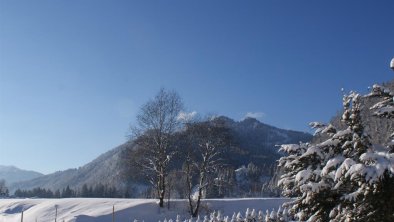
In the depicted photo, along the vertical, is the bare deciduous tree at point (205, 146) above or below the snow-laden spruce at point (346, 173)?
above

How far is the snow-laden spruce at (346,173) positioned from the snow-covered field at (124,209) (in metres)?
23.0

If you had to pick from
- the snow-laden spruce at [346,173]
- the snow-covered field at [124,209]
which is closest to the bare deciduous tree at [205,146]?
the snow-covered field at [124,209]

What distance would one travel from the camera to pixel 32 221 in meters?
38.7

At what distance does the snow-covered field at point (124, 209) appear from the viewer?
34.8m

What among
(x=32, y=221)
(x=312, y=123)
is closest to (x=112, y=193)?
(x=32, y=221)

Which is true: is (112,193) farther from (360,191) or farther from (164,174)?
(360,191)

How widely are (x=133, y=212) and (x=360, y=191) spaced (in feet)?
89.7

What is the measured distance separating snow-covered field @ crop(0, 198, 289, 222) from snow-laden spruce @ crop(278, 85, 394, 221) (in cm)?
2299

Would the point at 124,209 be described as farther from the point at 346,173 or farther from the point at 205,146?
the point at 346,173

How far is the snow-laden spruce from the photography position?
9047 mm

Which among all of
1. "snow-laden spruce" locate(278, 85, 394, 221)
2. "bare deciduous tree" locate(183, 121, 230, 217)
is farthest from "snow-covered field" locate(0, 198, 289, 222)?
"snow-laden spruce" locate(278, 85, 394, 221)

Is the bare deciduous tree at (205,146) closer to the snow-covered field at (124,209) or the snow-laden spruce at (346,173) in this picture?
the snow-covered field at (124,209)

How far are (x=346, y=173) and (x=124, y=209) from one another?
28.3m

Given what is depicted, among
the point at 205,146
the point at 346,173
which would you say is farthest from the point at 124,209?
the point at 346,173
